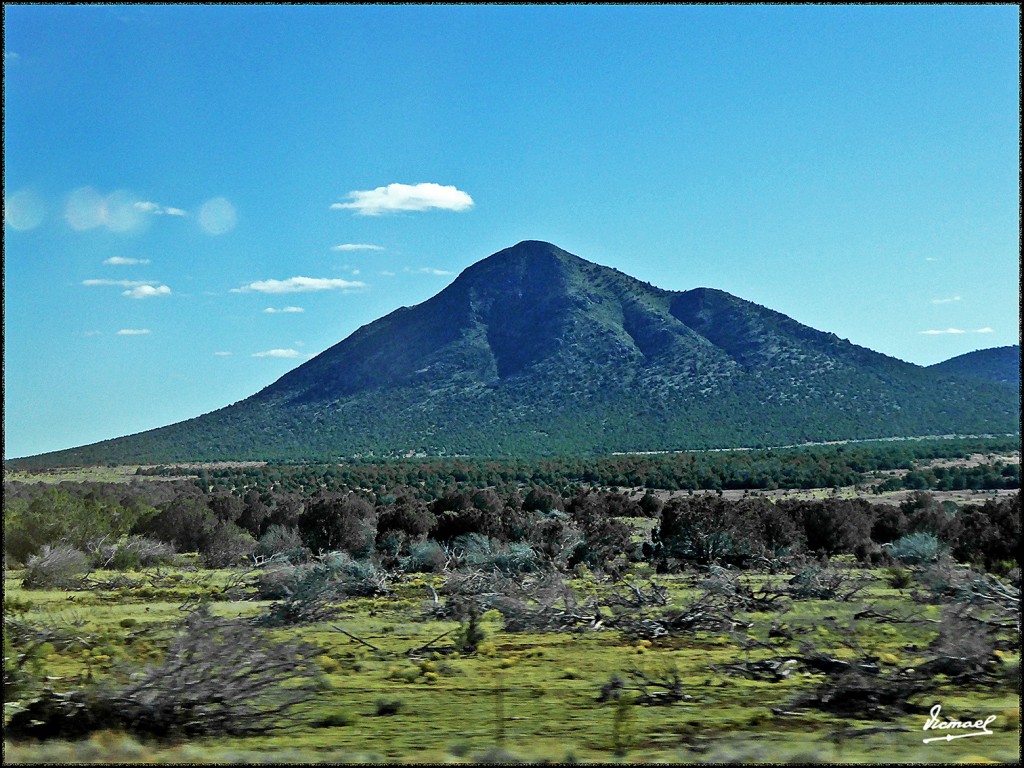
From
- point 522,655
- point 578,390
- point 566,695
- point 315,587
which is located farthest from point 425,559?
point 578,390

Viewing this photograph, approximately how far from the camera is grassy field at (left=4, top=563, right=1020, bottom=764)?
332 inches

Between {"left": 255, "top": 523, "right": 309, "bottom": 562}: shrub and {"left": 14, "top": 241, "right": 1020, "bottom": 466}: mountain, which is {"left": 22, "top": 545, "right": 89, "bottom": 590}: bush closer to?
{"left": 255, "top": 523, "right": 309, "bottom": 562}: shrub

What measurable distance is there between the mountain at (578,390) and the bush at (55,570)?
5986 centimetres

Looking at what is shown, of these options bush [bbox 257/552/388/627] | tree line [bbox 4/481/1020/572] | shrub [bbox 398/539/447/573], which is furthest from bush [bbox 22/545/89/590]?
shrub [bbox 398/539/447/573]

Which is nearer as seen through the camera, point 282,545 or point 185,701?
point 185,701

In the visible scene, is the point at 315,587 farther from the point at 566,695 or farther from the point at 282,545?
the point at 282,545

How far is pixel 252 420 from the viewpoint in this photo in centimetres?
10719

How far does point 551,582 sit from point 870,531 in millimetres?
15977

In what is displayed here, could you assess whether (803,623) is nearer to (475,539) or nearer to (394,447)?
(475,539)


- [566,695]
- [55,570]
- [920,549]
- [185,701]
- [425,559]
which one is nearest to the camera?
[185,701]

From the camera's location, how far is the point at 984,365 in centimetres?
9975

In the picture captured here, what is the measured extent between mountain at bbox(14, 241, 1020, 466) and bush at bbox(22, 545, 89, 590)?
5986cm

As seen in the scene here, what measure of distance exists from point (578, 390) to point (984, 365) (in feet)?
140

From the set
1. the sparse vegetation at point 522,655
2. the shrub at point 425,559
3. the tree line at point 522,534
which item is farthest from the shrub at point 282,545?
the shrub at point 425,559
